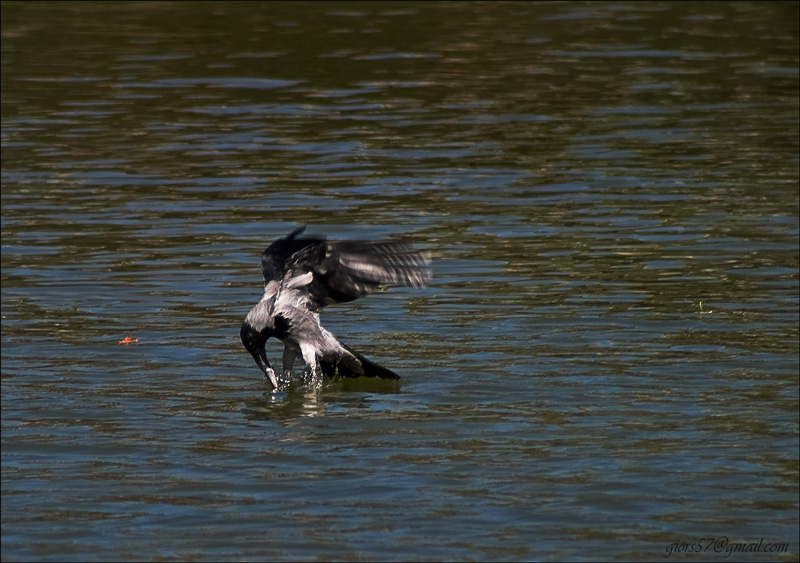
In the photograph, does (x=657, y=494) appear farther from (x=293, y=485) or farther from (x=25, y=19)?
(x=25, y=19)

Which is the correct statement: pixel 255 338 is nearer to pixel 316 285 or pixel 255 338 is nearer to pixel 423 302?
pixel 316 285

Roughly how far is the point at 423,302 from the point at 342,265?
1816mm

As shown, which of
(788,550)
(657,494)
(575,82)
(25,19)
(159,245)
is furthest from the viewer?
(25,19)

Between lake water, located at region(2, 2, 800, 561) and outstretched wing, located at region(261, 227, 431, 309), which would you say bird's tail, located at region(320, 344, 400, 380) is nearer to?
lake water, located at region(2, 2, 800, 561)

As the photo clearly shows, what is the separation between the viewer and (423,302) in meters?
10.8

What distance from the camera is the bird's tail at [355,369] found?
888 cm

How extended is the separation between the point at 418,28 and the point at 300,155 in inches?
324

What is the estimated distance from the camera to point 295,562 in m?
6.36

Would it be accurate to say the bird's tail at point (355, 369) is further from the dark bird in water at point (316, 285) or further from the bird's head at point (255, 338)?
the bird's head at point (255, 338)

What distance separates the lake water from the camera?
22.6ft

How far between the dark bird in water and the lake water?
266 mm

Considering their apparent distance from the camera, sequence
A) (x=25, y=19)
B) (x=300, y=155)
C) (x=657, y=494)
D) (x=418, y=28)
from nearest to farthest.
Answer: (x=657, y=494) < (x=300, y=155) < (x=418, y=28) < (x=25, y=19)

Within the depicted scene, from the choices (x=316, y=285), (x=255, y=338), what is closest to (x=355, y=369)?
(x=316, y=285)

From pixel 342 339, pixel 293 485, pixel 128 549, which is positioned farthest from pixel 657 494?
pixel 342 339
